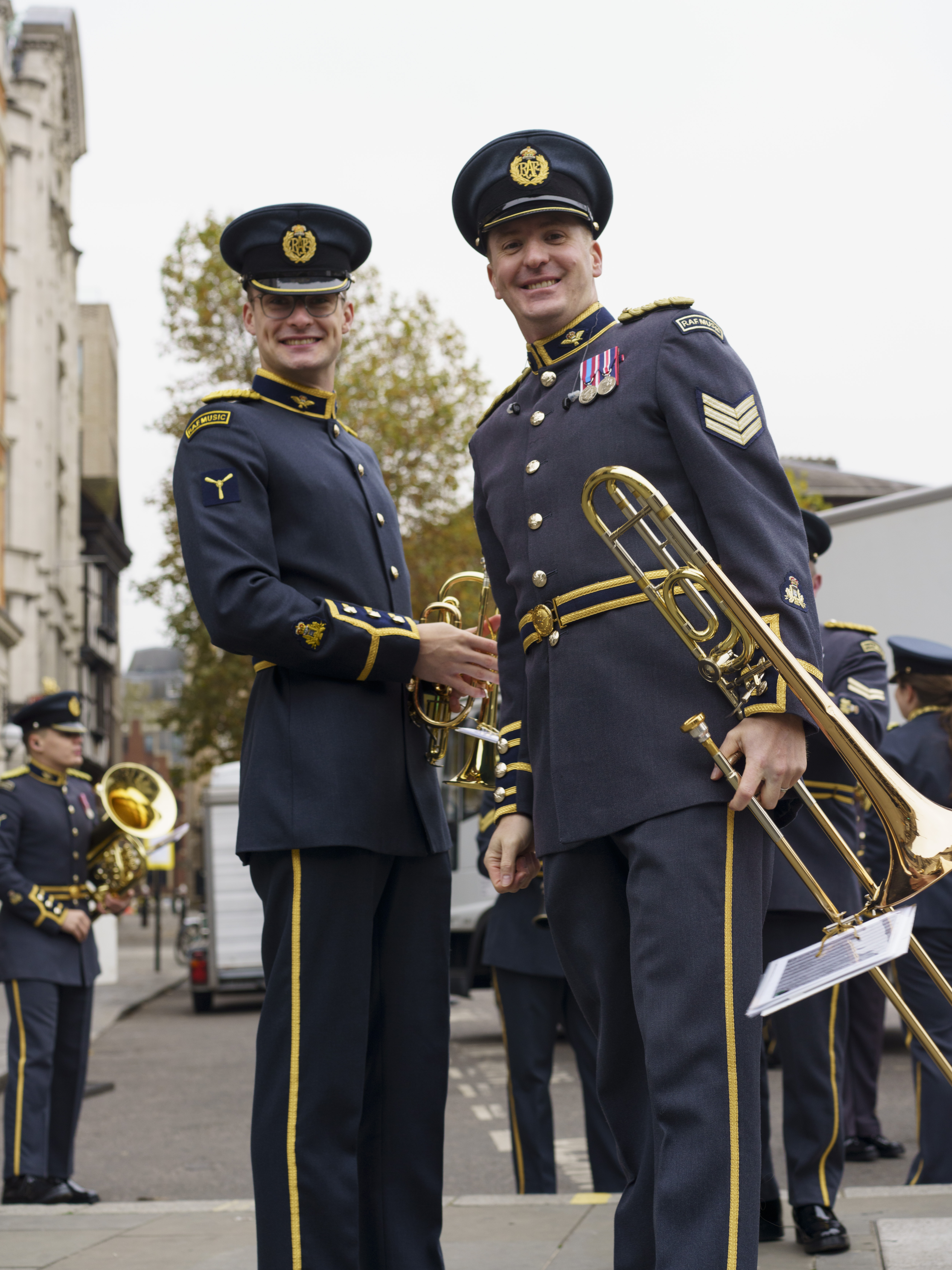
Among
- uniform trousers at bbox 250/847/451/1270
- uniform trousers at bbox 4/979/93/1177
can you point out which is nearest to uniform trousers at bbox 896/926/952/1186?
uniform trousers at bbox 250/847/451/1270

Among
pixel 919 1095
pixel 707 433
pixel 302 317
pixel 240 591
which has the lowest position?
pixel 919 1095

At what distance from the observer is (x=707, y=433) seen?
2.81 m

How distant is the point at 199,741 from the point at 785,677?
25870mm

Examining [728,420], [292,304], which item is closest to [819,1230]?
[728,420]

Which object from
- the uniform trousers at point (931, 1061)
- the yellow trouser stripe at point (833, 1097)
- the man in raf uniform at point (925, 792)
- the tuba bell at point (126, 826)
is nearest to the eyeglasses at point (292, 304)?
the yellow trouser stripe at point (833, 1097)

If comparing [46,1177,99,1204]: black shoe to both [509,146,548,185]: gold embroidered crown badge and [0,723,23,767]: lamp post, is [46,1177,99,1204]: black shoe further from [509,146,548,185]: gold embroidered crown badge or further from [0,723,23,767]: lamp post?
[0,723,23,767]: lamp post

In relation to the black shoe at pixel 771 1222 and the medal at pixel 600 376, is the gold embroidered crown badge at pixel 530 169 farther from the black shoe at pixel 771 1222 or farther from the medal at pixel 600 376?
the black shoe at pixel 771 1222

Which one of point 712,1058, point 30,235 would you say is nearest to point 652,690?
point 712,1058

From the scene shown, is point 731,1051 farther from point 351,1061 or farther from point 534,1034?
point 534,1034

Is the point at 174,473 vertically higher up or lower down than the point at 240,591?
higher up

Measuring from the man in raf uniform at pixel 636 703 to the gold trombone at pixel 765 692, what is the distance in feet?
0.16

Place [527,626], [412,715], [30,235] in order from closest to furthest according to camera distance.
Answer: [527,626]
[412,715]
[30,235]

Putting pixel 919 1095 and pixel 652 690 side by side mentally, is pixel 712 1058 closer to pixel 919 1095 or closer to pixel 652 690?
pixel 652 690

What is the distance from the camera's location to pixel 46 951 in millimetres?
7402
